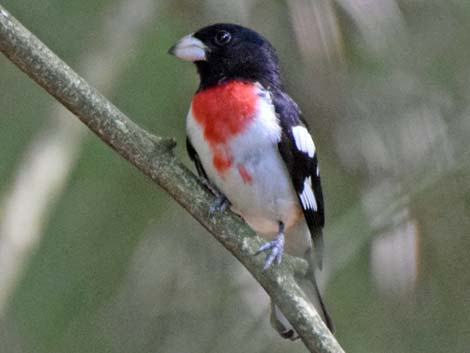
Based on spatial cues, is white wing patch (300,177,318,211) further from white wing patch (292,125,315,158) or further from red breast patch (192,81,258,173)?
red breast patch (192,81,258,173)

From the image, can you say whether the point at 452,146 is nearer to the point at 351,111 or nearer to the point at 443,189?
the point at 443,189

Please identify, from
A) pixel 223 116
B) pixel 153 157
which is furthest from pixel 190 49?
pixel 153 157

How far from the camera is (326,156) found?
4660 millimetres

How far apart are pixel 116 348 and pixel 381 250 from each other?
174 centimetres

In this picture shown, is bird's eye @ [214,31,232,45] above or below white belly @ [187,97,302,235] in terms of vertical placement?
above

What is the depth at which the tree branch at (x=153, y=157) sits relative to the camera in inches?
105

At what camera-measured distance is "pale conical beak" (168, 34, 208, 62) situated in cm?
343

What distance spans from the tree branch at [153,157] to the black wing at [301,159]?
49 centimetres

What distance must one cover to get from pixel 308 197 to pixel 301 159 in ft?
0.47

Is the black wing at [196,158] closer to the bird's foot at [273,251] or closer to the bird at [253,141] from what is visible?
the bird at [253,141]

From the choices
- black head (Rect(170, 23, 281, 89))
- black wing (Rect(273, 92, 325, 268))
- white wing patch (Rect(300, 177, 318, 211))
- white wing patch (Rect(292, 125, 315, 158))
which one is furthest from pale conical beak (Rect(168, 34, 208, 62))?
white wing patch (Rect(300, 177, 318, 211))

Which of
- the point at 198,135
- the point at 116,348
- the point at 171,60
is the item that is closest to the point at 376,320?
the point at 116,348

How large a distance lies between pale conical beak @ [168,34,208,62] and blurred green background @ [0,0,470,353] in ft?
1.00

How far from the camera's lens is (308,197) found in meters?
3.40
